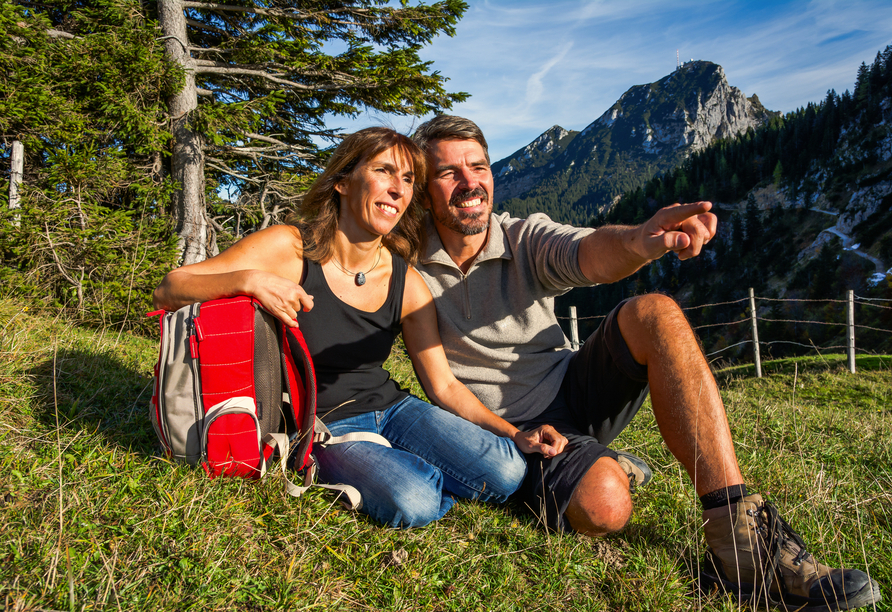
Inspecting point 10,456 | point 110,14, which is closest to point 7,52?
point 110,14

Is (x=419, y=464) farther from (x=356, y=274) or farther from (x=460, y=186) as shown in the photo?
(x=460, y=186)

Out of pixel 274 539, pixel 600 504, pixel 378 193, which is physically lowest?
pixel 600 504

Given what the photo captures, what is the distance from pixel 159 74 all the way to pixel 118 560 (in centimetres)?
765

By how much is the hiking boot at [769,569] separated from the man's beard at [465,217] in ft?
5.74

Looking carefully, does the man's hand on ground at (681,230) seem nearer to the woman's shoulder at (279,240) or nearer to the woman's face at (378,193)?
the woman's face at (378,193)

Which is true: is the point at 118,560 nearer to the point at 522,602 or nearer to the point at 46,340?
the point at 522,602

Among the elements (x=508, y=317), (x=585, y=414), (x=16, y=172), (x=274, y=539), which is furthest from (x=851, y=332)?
(x=16, y=172)

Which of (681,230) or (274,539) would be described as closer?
(274,539)

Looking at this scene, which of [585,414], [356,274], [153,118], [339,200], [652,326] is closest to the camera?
[652,326]

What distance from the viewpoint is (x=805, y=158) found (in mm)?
87688

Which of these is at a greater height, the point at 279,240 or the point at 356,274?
the point at 279,240

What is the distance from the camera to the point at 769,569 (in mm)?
1609

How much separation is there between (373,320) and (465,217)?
0.81 meters

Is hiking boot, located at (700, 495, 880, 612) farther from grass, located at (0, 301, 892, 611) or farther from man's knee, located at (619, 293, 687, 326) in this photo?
man's knee, located at (619, 293, 687, 326)
